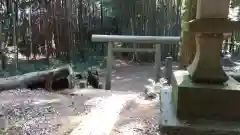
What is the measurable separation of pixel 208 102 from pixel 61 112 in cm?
227

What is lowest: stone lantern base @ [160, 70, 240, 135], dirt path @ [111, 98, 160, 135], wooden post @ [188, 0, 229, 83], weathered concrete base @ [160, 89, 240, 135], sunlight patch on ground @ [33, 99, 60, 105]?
sunlight patch on ground @ [33, 99, 60, 105]

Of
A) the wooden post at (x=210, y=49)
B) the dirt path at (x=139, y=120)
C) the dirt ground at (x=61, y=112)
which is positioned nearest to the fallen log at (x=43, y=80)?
the dirt ground at (x=61, y=112)

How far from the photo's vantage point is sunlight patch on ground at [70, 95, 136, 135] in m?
2.81

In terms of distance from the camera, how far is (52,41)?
29.5ft

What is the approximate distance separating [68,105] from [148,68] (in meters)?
5.80

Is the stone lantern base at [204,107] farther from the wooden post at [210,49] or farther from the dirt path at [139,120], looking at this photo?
the dirt path at [139,120]

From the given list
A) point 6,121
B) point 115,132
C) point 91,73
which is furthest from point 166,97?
point 91,73

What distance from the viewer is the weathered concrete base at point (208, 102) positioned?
1.81m

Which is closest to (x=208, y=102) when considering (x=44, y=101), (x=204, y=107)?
(x=204, y=107)

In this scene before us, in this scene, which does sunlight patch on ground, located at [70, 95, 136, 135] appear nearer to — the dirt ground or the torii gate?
the dirt ground

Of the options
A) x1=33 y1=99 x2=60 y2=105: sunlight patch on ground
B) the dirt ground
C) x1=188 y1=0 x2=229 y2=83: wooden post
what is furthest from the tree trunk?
x1=188 y1=0 x2=229 y2=83: wooden post

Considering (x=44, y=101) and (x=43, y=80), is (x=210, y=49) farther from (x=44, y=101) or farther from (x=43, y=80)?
(x=43, y=80)

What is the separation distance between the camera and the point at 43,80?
17.5 ft

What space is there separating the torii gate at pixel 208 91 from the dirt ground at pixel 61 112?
40.6 inches
